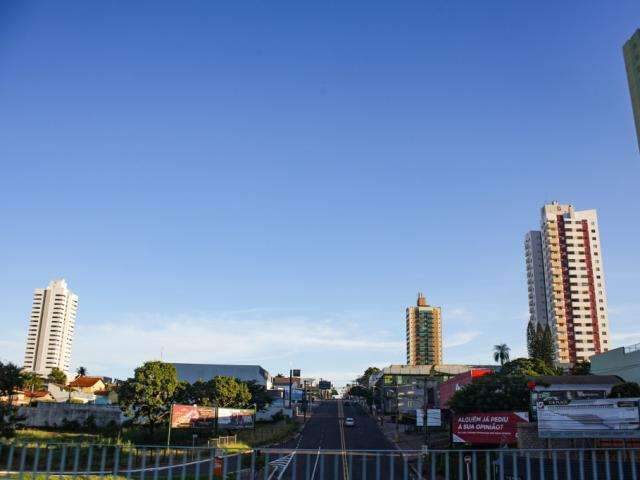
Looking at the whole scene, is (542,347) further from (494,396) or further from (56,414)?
(56,414)

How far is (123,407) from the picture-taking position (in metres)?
48.4

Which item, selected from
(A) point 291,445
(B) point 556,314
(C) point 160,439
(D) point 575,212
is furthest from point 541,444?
(D) point 575,212

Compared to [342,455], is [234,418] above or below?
above

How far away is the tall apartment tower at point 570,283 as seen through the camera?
16312cm

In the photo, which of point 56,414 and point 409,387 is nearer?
point 56,414

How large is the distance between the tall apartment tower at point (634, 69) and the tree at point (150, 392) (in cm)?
9652

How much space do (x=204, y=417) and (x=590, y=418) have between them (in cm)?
2909

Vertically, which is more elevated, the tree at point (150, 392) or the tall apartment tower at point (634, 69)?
the tall apartment tower at point (634, 69)

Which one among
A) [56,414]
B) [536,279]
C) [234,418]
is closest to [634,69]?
[536,279]

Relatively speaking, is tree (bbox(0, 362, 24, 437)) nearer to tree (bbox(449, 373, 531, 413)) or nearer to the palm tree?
tree (bbox(449, 373, 531, 413))

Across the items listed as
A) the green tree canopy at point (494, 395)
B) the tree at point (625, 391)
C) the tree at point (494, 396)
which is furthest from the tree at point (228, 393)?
the tree at point (625, 391)

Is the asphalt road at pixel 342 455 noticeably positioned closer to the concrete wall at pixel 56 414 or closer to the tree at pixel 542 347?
the concrete wall at pixel 56 414

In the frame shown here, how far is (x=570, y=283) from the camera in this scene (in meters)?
167

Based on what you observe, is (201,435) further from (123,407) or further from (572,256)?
(572,256)
